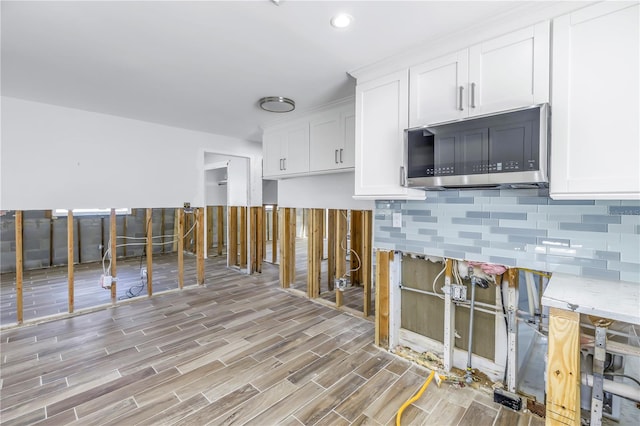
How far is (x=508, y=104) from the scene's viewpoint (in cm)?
178

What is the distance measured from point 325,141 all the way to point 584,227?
8.21ft

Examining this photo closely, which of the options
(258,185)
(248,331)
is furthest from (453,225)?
(258,185)

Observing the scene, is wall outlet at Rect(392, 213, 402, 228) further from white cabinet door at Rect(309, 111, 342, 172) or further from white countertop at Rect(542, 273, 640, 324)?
white countertop at Rect(542, 273, 640, 324)

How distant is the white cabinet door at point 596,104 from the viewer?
1.45 meters

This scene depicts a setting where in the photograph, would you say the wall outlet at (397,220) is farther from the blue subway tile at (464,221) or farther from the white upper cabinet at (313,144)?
the white upper cabinet at (313,144)

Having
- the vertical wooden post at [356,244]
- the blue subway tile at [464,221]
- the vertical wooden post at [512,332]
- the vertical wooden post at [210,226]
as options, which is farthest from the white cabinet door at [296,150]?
the vertical wooden post at [210,226]

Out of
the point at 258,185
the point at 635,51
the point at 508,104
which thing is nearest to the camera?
the point at 635,51

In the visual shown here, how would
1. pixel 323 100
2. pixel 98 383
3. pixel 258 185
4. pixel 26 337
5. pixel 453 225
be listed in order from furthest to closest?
pixel 258 185 → pixel 323 100 → pixel 26 337 → pixel 453 225 → pixel 98 383

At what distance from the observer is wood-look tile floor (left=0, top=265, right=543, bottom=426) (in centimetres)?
189

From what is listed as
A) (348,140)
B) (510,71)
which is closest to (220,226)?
(348,140)

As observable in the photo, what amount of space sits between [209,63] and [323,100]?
1298 millimetres

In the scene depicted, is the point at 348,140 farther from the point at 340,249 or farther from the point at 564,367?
the point at 564,367

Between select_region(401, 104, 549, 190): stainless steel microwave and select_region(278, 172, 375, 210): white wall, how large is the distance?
133 cm

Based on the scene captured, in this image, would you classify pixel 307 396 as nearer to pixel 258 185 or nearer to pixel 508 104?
pixel 508 104
